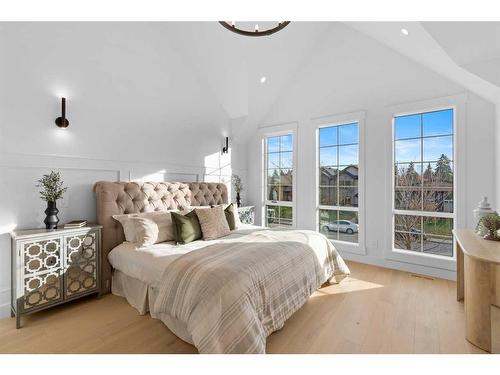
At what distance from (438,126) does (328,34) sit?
7.09 ft

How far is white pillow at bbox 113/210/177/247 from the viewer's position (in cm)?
260

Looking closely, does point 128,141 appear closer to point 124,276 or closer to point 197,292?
point 124,276

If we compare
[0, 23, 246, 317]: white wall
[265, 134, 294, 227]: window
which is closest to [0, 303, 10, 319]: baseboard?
[0, 23, 246, 317]: white wall

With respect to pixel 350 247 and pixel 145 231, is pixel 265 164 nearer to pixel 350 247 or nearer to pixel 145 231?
pixel 350 247

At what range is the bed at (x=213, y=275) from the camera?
1561 millimetres

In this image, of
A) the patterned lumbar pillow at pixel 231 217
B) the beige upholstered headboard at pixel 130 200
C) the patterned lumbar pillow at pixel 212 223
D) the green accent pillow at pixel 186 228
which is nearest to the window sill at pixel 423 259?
the patterned lumbar pillow at pixel 231 217

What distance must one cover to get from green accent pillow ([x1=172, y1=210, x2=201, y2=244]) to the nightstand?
5.25 feet

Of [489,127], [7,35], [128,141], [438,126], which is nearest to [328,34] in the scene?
[438,126]

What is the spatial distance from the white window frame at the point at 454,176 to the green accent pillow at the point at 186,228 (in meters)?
2.74

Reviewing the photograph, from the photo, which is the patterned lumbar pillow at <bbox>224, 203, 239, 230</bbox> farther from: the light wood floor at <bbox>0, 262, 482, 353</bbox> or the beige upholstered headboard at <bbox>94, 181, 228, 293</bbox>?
the light wood floor at <bbox>0, 262, 482, 353</bbox>

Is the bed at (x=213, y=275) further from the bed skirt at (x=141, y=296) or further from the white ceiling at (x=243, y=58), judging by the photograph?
the white ceiling at (x=243, y=58)

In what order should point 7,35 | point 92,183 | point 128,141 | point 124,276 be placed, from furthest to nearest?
point 128,141 → point 92,183 → point 124,276 → point 7,35
